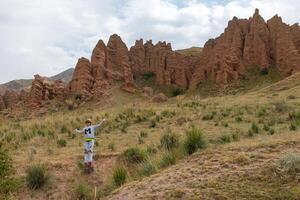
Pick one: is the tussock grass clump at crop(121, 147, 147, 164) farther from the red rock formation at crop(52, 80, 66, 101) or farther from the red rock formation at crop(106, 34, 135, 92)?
the red rock formation at crop(106, 34, 135, 92)

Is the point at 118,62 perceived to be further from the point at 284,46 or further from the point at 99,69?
the point at 284,46

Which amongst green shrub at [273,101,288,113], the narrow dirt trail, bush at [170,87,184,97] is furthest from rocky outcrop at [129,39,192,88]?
the narrow dirt trail

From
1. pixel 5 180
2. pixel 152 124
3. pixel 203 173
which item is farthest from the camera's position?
pixel 152 124

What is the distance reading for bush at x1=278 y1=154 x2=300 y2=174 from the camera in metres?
9.37

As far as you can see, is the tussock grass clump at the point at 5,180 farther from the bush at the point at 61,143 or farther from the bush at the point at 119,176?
the bush at the point at 61,143

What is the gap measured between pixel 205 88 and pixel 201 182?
5962 cm

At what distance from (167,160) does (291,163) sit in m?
4.09

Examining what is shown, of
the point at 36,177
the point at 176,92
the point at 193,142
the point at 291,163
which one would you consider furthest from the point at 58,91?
the point at 291,163

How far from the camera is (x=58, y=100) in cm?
6353

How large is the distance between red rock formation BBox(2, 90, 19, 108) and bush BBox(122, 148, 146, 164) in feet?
173

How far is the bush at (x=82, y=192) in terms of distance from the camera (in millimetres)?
13861

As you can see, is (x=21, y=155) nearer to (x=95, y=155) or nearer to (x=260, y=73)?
(x=95, y=155)

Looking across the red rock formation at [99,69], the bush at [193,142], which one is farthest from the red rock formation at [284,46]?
the bush at [193,142]

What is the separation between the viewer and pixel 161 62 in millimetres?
77000
